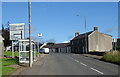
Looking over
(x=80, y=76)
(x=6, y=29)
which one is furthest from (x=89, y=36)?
(x=80, y=76)

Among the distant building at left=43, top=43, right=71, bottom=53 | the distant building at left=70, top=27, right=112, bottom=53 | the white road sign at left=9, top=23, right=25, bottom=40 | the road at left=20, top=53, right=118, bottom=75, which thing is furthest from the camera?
the distant building at left=43, top=43, right=71, bottom=53

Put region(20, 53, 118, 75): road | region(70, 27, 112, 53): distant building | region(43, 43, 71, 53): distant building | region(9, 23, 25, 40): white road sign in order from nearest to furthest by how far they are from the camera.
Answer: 1. region(20, 53, 118, 75): road
2. region(9, 23, 25, 40): white road sign
3. region(70, 27, 112, 53): distant building
4. region(43, 43, 71, 53): distant building

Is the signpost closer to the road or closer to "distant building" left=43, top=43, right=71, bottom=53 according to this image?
the road

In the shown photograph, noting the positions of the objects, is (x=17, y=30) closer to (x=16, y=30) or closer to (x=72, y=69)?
(x=16, y=30)

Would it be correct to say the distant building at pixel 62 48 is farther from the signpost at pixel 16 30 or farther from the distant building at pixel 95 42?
the signpost at pixel 16 30

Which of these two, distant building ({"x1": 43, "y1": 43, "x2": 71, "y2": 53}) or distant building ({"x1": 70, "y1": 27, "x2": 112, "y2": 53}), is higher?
distant building ({"x1": 70, "y1": 27, "x2": 112, "y2": 53})

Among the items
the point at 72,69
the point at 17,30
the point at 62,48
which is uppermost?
the point at 17,30

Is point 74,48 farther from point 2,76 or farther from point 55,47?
point 2,76

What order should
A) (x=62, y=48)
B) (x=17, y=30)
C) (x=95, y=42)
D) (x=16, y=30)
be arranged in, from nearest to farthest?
1. (x=17, y=30)
2. (x=16, y=30)
3. (x=95, y=42)
4. (x=62, y=48)

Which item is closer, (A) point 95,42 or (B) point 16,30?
(B) point 16,30

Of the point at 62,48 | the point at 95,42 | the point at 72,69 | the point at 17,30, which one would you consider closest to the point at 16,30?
the point at 17,30

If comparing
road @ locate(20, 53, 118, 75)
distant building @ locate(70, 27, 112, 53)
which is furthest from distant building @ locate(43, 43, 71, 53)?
road @ locate(20, 53, 118, 75)

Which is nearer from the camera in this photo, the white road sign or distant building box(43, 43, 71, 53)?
the white road sign

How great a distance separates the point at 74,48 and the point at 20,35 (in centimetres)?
7262
